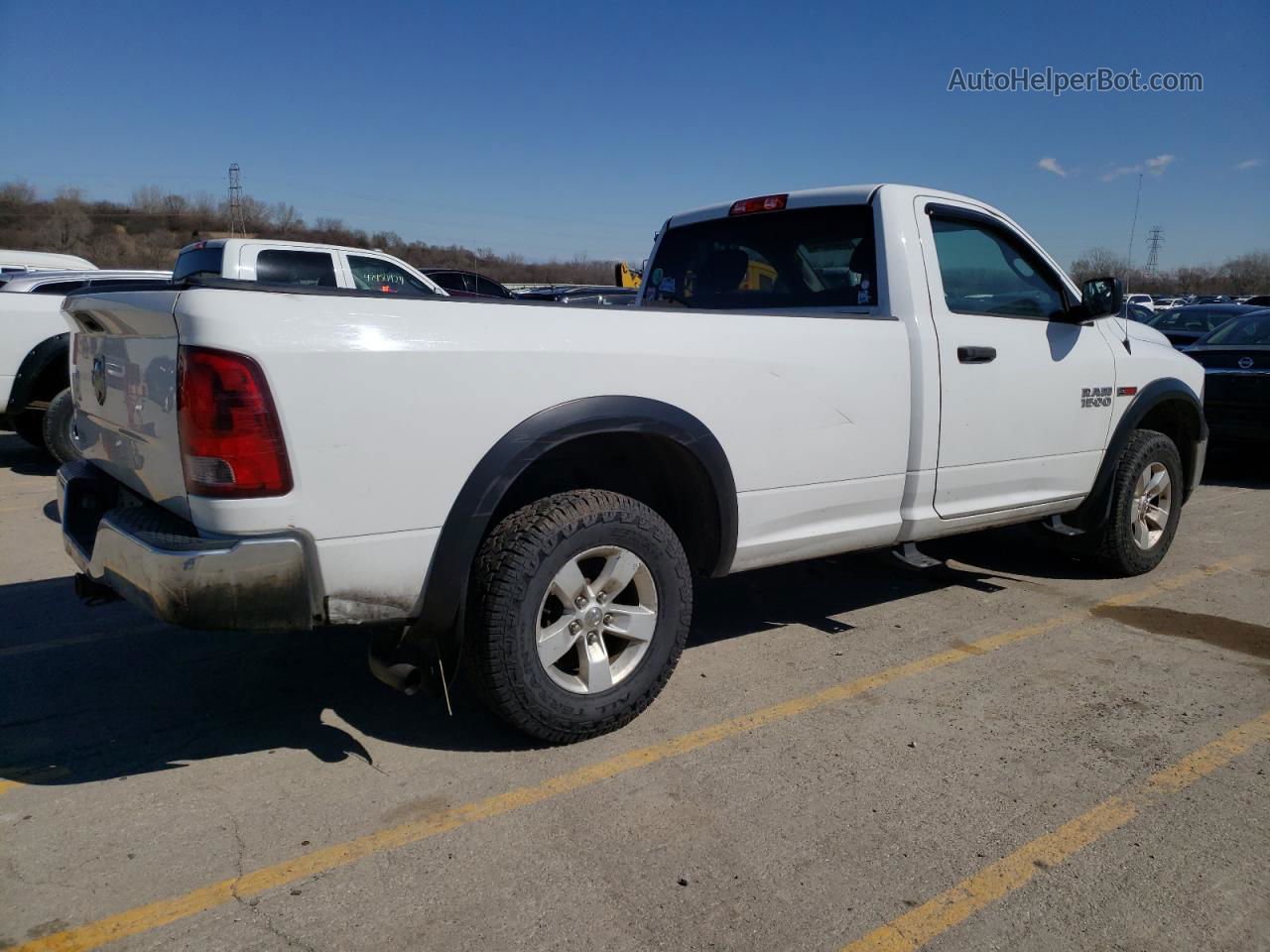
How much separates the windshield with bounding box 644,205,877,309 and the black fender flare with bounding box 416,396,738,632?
5.21 ft

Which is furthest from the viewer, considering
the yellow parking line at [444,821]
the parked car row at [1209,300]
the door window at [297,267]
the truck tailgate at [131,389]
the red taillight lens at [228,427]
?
the parked car row at [1209,300]

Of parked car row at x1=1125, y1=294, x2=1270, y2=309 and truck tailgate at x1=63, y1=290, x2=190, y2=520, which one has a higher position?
parked car row at x1=1125, y1=294, x2=1270, y2=309

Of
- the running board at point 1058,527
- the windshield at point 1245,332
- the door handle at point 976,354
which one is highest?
the windshield at point 1245,332

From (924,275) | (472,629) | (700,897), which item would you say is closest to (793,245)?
(924,275)

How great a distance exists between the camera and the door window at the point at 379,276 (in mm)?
9727

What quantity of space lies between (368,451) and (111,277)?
28.1ft

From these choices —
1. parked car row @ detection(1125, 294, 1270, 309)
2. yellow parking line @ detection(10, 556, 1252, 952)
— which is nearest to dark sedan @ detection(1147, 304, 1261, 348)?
parked car row @ detection(1125, 294, 1270, 309)

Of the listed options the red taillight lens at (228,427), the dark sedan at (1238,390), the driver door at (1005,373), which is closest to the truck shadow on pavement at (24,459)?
the red taillight lens at (228,427)

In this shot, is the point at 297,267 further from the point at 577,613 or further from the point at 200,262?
the point at 577,613

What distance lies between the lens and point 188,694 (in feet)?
12.2

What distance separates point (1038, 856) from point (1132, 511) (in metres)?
3.27

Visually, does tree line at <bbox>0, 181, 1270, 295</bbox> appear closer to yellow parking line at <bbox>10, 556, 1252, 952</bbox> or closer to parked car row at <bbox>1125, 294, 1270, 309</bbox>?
parked car row at <bbox>1125, 294, 1270, 309</bbox>

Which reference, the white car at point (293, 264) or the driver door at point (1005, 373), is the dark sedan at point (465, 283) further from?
the driver door at point (1005, 373)

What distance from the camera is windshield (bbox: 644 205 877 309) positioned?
174 inches
